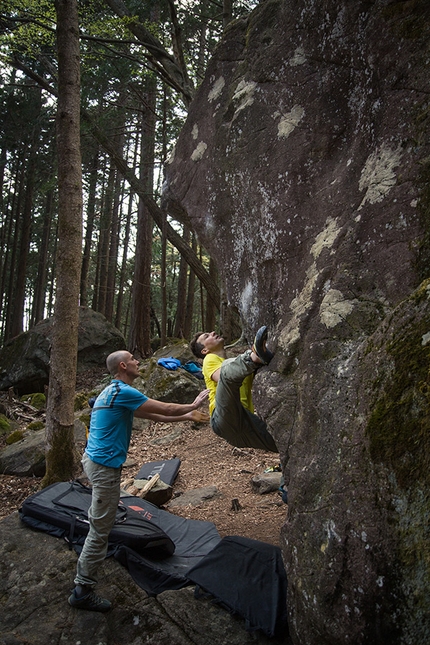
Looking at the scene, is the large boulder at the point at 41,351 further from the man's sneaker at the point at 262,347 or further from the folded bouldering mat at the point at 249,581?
the man's sneaker at the point at 262,347

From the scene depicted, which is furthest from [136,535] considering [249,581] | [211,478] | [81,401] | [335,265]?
[81,401]

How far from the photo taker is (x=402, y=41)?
3.58 meters

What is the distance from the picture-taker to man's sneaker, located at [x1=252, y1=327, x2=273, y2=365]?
3.84 meters

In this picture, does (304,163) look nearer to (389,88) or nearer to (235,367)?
(389,88)

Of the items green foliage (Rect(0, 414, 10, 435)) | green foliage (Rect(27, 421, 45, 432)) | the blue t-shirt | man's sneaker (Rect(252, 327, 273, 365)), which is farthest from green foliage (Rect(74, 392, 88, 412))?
man's sneaker (Rect(252, 327, 273, 365))

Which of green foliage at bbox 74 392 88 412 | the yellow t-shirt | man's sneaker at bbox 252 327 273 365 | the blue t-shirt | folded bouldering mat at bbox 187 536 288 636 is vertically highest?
man's sneaker at bbox 252 327 273 365

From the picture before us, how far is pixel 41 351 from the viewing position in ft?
48.2

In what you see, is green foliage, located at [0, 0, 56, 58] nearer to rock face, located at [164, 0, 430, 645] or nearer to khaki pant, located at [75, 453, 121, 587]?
rock face, located at [164, 0, 430, 645]

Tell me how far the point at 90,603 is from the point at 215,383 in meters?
2.05

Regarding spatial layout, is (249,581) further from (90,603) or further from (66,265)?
(66,265)

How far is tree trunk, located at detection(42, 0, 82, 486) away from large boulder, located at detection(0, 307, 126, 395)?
23.1 feet

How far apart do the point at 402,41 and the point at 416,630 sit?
3.80 metres

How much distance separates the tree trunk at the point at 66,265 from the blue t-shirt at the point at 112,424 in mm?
3067

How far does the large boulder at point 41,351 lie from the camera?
1447 cm
